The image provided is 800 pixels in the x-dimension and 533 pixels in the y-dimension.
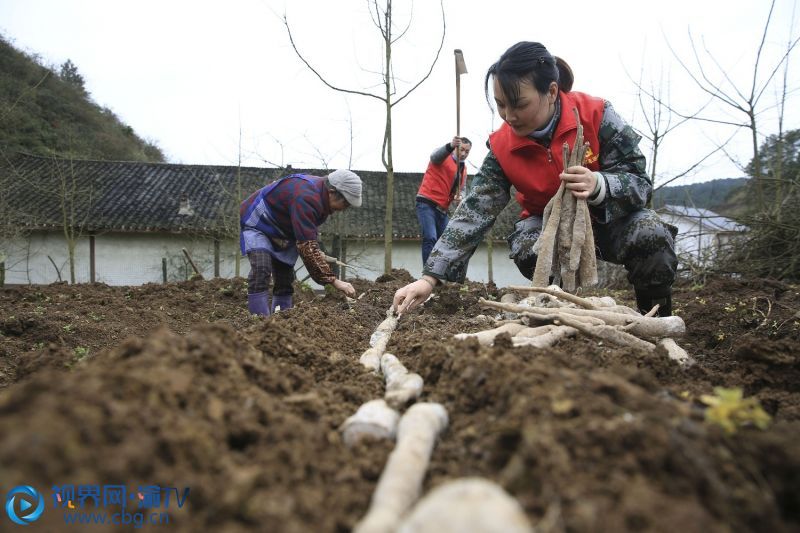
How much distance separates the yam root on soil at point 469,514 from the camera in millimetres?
746

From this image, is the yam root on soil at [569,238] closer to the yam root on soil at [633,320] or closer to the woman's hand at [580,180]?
the woman's hand at [580,180]

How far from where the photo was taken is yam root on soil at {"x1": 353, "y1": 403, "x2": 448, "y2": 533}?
927 millimetres

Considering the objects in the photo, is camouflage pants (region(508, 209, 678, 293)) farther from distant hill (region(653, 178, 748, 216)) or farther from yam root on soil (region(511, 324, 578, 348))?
distant hill (region(653, 178, 748, 216))

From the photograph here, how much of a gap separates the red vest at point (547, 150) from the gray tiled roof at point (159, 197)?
13.8 metres

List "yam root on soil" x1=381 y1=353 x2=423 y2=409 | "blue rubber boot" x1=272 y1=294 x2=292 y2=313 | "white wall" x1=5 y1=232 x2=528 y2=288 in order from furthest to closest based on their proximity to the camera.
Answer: "white wall" x1=5 y1=232 x2=528 y2=288 → "blue rubber boot" x1=272 y1=294 x2=292 y2=313 → "yam root on soil" x1=381 y1=353 x2=423 y2=409

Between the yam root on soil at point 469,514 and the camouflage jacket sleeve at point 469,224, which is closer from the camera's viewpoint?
the yam root on soil at point 469,514

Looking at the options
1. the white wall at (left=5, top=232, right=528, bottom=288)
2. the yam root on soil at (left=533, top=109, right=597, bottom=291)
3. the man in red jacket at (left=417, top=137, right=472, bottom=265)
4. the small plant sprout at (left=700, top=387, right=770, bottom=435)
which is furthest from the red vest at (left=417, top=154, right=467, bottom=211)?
the white wall at (left=5, top=232, right=528, bottom=288)

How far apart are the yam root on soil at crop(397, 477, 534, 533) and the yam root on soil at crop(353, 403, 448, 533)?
0.14 m

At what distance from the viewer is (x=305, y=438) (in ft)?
3.79

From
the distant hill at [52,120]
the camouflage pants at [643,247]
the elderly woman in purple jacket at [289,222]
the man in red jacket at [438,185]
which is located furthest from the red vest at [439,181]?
the distant hill at [52,120]

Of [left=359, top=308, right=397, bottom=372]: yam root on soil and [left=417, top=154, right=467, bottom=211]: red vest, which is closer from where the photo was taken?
[left=359, top=308, right=397, bottom=372]: yam root on soil

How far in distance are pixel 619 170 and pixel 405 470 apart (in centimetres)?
267

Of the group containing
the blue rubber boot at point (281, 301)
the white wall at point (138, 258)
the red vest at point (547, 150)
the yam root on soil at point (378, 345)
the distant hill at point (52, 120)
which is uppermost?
the distant hill at point (52, 120)

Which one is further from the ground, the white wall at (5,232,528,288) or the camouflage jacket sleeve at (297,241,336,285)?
the camouflage jacket sleeve at (297,241,336,285)
